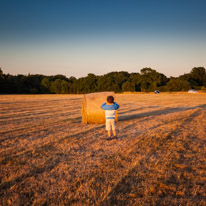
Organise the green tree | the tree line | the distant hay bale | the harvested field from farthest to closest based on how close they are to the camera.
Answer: the green tree
the tree line
the distant hay bale
the harvested field

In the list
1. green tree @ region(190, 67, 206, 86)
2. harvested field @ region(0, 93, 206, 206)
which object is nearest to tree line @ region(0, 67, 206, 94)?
green tree @ region(190, 67, 206, 86)

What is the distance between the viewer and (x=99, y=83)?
82.4 meters

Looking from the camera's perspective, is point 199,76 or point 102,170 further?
point 199,76

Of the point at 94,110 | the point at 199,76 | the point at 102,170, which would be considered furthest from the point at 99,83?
the point at 102,170

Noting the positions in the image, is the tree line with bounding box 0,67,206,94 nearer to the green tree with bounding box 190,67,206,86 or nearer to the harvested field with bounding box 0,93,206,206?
the green tree with bounding box 190,67,206,86

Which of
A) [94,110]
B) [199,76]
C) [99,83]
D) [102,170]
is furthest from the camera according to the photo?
[199,76]

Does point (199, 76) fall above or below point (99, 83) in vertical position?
above

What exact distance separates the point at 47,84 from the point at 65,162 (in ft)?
279

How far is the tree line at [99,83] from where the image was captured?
72750mm

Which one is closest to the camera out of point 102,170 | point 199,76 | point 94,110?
point 102,170

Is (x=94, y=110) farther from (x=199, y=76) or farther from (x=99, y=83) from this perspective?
(x=199, y=76)

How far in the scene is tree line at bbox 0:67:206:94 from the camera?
7275 centimetres

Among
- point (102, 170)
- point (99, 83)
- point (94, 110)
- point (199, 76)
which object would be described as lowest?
point (102, 170)

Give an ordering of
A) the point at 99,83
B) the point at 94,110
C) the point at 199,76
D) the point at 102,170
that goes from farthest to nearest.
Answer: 1. the point at 199,76
2. the point at 99,83
3. the point at 94,110
4. the point at 102,170
